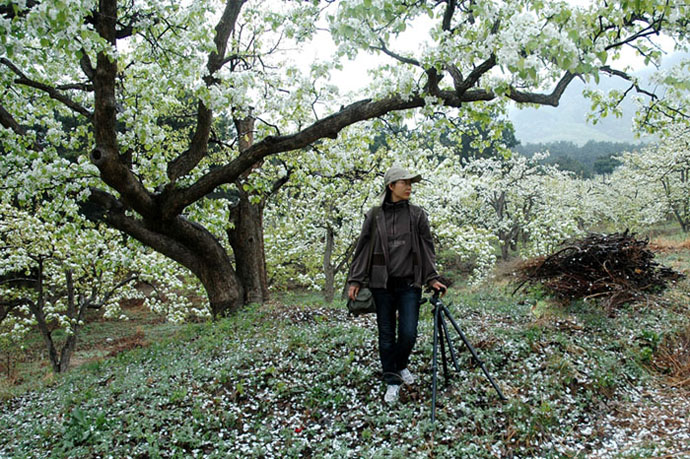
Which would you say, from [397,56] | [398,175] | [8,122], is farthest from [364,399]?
[8,122]

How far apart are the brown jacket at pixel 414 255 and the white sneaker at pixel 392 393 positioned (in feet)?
4.37

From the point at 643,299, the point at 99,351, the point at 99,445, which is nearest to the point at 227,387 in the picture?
the point at 99,445

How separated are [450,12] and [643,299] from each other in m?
5.75

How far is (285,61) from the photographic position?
559 inches

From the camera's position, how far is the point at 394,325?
5.66m

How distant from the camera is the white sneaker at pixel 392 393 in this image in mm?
5556

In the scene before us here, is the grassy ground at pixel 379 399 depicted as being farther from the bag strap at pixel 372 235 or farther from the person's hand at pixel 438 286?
the bag strap at pixel 372 235

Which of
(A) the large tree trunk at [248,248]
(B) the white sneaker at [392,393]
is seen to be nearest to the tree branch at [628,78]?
(B) the white sneaker at [392,393]

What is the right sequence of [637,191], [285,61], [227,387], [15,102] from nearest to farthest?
[227,387] → [15,102] → [285,61] → [637,191]

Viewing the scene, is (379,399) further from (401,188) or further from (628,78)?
(628,78)

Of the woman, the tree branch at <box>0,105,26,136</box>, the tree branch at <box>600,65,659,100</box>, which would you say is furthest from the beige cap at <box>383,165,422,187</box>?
the tree branch at <box>0,105,26,136</box>

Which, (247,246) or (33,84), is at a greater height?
(33,84)

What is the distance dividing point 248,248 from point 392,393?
24.5 feet

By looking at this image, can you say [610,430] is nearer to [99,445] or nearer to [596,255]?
[596,255]
